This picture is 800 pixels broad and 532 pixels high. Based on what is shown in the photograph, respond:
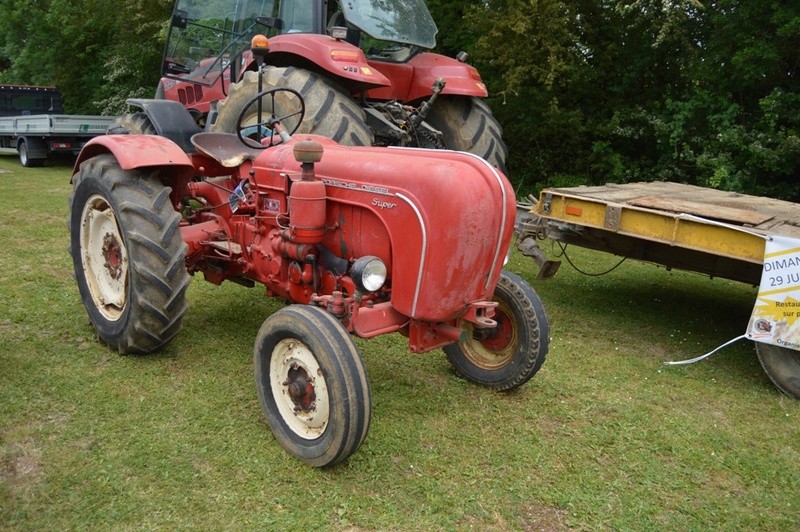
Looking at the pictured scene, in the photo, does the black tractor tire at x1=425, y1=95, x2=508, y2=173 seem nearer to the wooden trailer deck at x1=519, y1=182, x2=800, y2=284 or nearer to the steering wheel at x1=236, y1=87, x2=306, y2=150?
the wooden trailer deck at x1=519, y1=182, x2=800, y2=284

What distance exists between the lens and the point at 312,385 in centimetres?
280

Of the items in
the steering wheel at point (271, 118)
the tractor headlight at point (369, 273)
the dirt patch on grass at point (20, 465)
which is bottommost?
the dirt patch on grass at point (20, 465)

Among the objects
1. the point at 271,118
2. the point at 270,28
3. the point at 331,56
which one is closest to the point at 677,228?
the point at 271,118

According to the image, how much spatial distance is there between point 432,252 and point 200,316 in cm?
238

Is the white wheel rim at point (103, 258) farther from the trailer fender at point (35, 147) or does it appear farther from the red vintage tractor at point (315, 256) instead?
the trailer fender at point (35, 147)

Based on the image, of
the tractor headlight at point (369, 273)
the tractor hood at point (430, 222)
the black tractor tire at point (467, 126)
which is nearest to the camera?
the tractor hood at point (430, 222)

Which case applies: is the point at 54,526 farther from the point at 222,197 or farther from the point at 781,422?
the point at 781,422

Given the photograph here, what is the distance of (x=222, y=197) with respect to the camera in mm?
4188

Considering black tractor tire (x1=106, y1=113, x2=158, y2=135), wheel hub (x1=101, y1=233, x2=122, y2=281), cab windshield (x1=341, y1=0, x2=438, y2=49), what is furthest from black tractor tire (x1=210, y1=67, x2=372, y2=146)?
black tractor tire (x1=106, y1=113, x2=158, y2=135)

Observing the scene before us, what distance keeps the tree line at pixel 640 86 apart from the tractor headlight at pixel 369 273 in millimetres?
5568

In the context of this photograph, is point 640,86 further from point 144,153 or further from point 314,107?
point 144,153

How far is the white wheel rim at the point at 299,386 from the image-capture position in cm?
276

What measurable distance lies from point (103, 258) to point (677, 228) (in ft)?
11.7

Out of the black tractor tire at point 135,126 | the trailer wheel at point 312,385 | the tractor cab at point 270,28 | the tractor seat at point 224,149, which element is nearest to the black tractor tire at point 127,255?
the tractor seat at point 224,149
